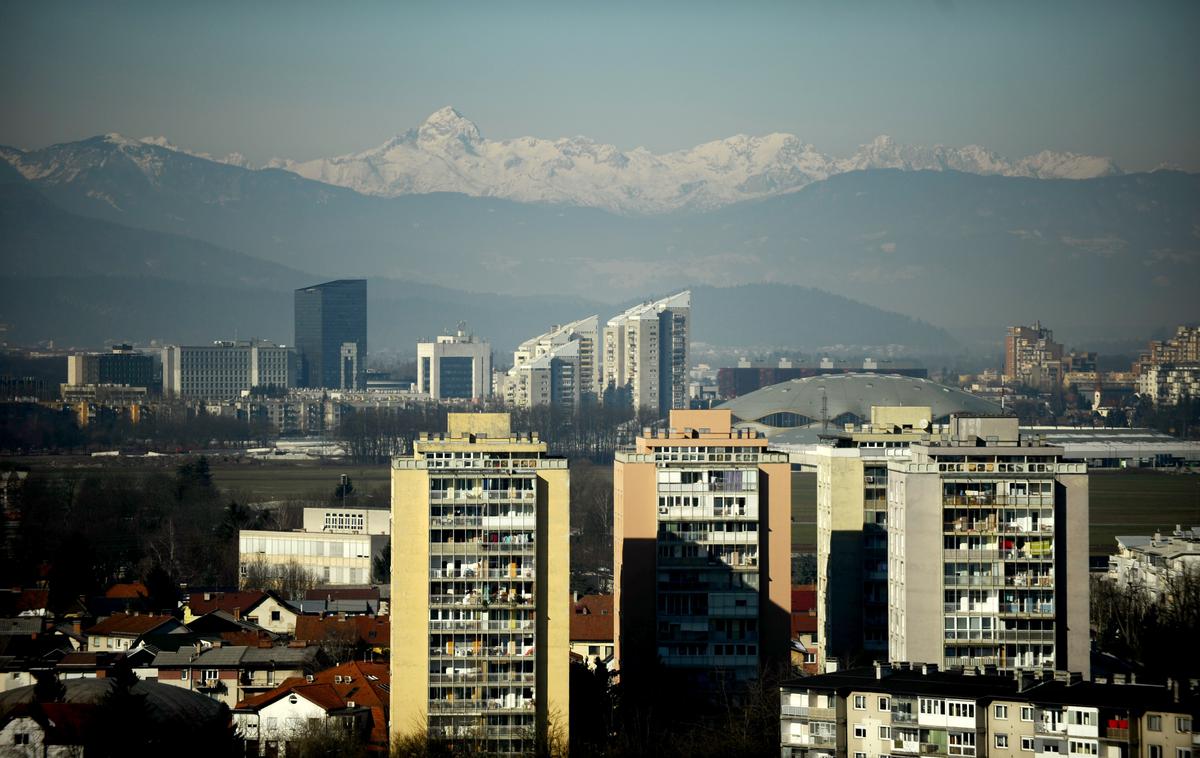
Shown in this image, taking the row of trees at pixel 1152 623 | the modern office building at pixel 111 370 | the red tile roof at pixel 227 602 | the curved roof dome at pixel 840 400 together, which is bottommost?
the red tile roof at pixel 227 602

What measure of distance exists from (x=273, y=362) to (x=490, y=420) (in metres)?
122

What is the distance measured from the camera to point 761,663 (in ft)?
86.1

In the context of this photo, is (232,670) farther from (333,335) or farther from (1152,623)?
(333,335)

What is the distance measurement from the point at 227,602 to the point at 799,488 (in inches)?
1145

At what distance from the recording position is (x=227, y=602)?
114ft

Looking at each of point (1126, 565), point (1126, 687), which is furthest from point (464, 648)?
point (1126, 565)

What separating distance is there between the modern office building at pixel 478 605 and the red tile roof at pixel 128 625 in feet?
29.0

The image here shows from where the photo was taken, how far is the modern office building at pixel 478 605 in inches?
876

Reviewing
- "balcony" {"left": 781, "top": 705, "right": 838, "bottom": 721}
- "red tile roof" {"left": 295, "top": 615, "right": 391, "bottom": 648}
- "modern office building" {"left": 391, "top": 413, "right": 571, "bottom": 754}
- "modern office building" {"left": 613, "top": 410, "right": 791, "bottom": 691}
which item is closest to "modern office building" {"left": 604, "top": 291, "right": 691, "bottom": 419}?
"red tile roof" {"left": 295, "top": 615, "right": 391, "bottom": 648}

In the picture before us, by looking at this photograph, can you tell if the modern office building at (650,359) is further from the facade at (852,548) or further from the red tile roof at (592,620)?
the facade at (852,548)

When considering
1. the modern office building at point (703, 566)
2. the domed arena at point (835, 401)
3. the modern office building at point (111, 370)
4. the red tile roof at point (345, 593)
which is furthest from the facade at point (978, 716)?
the modern office building at point (111, 370)

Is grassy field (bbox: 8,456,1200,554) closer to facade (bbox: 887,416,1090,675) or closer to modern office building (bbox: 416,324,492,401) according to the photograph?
facade (bbox: 887,416,1090,675)

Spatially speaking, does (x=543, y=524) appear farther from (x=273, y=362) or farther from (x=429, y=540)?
(x=273, y=362)

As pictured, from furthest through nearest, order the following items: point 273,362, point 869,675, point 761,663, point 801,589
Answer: point 273,362 → point 801,589 → point 761,663 → point 869,675
